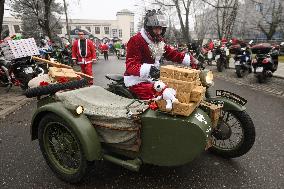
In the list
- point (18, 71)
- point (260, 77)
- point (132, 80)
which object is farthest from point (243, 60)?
point (132, 80)

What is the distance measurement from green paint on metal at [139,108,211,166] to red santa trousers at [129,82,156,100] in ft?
3.18

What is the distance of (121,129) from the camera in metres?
3.24

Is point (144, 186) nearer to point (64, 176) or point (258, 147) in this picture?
point (64, 176)

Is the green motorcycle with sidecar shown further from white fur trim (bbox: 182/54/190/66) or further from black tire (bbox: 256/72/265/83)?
black tire (bbox: 256/72/265/83)

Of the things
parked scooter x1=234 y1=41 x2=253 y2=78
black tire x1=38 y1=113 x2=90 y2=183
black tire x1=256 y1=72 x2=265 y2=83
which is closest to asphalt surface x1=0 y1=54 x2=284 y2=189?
black tire x1=38 y1=113 x2=90 y2=183

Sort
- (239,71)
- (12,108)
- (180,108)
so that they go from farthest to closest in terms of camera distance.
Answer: (239,71) → (12,108) → (180,108)

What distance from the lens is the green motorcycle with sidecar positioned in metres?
3.06

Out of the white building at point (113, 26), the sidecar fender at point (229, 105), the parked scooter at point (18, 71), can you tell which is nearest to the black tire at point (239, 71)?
the parked scooter at point (18, 71)

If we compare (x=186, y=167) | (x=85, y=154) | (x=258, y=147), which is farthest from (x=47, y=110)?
(x=258, y=147)

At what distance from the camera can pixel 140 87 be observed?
417 centimetres

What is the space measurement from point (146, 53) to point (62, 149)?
1756mm

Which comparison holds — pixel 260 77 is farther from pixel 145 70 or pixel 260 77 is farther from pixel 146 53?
pixel 145 70

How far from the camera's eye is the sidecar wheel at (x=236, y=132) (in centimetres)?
379

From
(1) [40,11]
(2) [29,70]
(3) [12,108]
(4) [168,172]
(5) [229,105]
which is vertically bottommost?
(3) [12,108]
